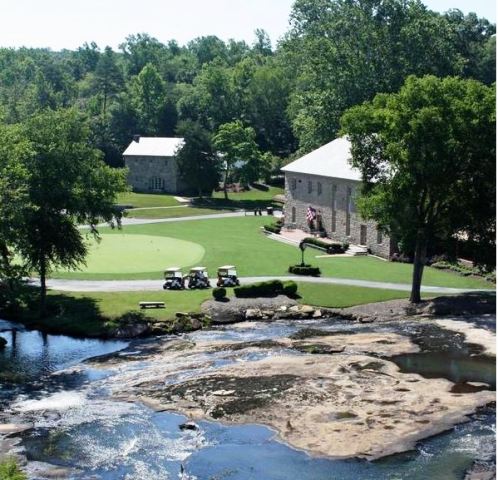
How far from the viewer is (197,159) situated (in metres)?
111

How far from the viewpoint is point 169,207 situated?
350 ft

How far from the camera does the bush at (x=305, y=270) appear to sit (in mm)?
64438

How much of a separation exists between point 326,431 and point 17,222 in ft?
70.4

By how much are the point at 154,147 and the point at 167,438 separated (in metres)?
94.2

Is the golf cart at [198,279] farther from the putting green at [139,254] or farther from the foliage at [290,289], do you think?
Answer: the putting green at [139,254]

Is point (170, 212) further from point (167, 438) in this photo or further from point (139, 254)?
point (167, 438)

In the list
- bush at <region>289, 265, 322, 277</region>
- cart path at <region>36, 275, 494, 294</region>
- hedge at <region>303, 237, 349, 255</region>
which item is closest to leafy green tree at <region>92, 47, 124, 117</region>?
hedge at <region>303, 237, 349, 255</region>

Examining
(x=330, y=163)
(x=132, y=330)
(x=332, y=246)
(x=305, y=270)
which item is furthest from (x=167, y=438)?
(x=330, y=163)

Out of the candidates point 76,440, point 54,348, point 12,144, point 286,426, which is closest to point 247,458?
point 286,426

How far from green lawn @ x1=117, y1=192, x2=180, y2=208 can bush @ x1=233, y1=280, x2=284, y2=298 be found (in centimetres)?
5072

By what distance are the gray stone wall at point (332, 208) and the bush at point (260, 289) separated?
53.3ft

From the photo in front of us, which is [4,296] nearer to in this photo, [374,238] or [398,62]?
[374,238]

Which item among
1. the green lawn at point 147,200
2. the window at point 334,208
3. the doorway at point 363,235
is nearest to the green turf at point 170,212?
the green lawn at point 147,200

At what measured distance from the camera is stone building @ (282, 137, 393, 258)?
76494mm
